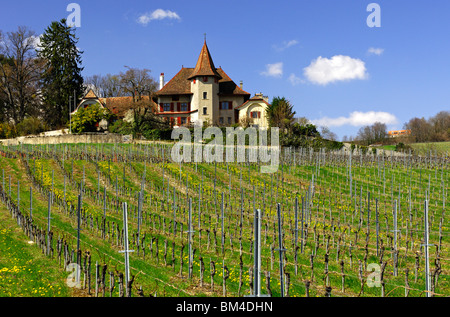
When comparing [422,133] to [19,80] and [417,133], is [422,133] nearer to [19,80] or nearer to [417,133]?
[417,133]

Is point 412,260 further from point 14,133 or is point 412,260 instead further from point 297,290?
point 14,133

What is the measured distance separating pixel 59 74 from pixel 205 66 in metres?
22.1

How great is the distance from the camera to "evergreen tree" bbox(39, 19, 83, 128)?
2507 inches

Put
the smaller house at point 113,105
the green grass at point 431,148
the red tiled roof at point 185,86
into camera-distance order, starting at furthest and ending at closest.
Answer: the red tiled roof at point 185,86, the smaller house at point 113,105, the green grass at point 431,148

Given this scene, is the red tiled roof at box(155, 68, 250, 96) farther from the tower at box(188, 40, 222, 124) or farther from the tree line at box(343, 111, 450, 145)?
the tree line at box(343, 111, 450, 145)

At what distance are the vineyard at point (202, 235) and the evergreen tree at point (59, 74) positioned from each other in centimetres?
3186

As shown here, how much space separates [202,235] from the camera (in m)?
18.3

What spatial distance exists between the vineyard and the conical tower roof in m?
27.6

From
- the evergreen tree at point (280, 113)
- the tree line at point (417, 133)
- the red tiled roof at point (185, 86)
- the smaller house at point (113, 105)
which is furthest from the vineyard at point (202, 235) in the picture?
the tree line at point (417, 133)

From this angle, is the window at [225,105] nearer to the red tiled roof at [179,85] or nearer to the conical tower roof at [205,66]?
the conical tower roof at [205,66]

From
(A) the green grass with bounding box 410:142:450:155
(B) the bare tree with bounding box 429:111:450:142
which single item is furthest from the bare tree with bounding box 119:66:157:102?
(B) the bare tree with bounding box 429:111:450:142

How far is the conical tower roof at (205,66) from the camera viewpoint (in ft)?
202

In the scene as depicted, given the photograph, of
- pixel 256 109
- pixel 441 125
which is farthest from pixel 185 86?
pixel 441 125
